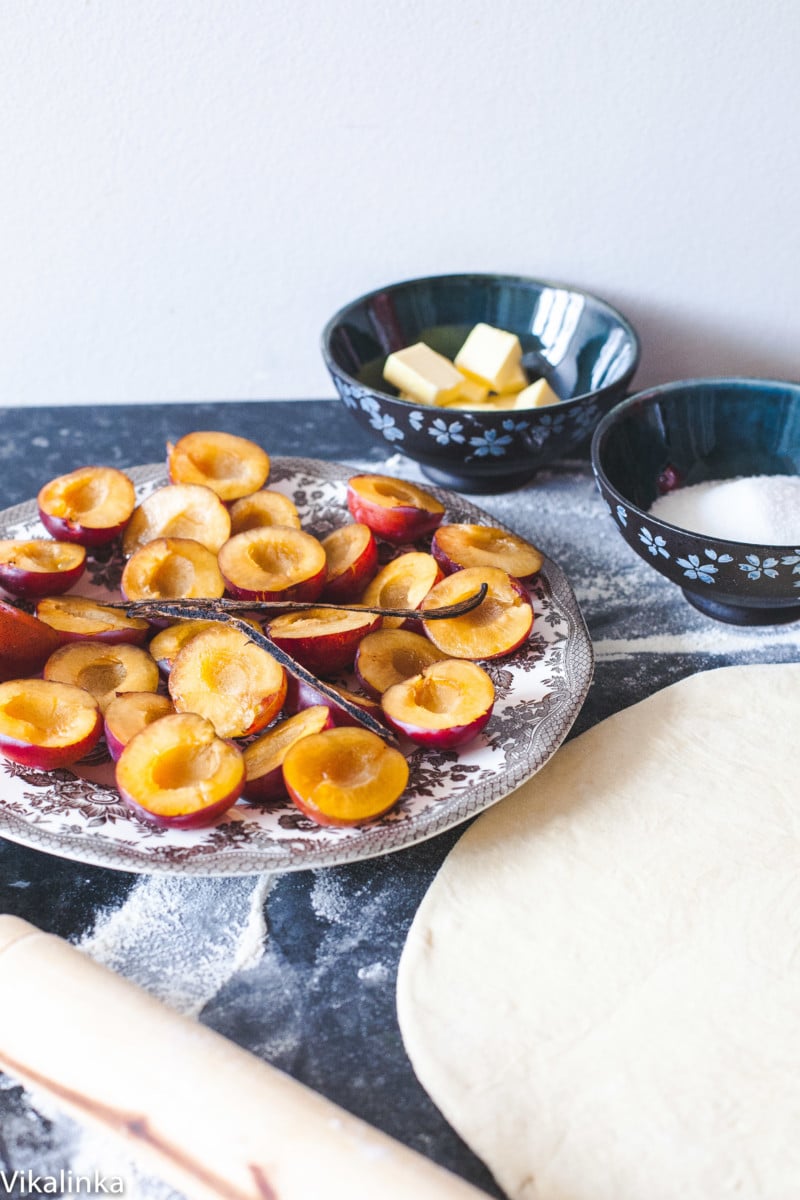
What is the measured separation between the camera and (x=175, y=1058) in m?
0.65

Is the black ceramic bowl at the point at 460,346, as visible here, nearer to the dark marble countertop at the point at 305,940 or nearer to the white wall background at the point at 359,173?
the white wall background at the point at 359,173

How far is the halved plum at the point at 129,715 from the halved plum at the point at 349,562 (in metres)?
0.25

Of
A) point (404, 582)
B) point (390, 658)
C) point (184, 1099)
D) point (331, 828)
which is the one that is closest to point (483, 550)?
point (404, 582)

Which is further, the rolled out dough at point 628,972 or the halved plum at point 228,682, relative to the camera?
the halved plum at point 228,682

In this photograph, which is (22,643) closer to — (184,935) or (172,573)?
(172,573)

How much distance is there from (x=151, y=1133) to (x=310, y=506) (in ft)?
2.57

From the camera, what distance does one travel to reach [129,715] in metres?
0.88

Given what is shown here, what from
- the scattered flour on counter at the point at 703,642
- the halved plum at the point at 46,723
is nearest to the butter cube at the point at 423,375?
the scattered flour on counter at the point at 703,642

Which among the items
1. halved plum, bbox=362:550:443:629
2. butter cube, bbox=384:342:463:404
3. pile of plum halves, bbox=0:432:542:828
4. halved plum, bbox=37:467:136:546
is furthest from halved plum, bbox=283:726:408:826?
butter cube, bbox=384:342:463:404

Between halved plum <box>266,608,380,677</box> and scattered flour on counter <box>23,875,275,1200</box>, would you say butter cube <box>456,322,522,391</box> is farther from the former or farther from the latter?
scattered flour on counter <box>23,875,275,1200</box>

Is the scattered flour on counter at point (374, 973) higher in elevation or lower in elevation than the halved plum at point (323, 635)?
lower

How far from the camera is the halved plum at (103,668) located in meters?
0.95

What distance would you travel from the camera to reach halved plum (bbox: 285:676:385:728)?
0.89 m

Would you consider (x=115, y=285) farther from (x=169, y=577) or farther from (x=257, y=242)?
(x=169, y=577)
